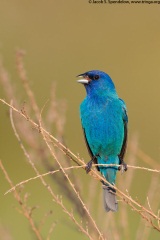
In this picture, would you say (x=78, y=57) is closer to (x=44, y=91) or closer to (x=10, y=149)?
(x=44, y=91)

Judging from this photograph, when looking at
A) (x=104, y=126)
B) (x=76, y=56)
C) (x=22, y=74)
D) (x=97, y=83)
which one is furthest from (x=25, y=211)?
(x=76, y=56)

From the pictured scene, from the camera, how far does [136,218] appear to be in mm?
11195

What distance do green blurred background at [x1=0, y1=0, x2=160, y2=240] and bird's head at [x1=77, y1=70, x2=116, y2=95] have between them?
15.0 feet

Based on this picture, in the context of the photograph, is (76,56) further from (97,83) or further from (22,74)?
(22,74)

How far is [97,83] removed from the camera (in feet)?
23.0

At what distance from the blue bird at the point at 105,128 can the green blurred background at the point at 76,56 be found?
4604 millimetres

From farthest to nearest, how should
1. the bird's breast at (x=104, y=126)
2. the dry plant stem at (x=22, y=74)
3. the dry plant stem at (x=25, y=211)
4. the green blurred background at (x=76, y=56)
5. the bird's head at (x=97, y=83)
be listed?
the green blurred background at (x=76, y=56), the bird's head at (x=97, y=83), the bird's breast at (x=104, y=126), the dry plant stem at (x=22, y=74), the dry plant stem at (x=25, y=211)

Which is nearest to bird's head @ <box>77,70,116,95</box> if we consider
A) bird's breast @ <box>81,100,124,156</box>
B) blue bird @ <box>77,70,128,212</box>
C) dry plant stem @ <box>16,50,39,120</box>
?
blue bird @ <box>77,70,128,212</box>

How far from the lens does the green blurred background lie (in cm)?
1328

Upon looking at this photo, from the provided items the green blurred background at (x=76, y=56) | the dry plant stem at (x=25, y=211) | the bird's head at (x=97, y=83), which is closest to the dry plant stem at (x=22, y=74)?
the dry plant stem at (x=25, y=211)

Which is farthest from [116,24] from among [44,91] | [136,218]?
[136,218]

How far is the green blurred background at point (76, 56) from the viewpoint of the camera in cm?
1328

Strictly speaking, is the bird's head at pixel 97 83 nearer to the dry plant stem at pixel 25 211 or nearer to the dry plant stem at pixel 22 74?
the dry plant stem at pixel 22 74

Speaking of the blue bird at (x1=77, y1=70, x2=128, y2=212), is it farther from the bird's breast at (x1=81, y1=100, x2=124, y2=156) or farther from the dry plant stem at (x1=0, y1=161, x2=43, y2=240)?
the dry plant stem at (x1=0, y1=161, x2=43, y2=240)
